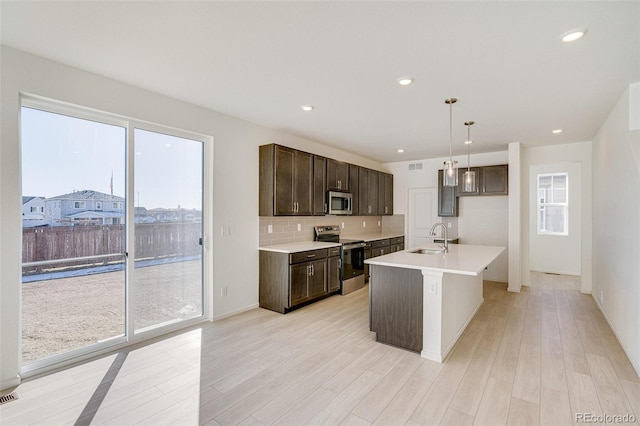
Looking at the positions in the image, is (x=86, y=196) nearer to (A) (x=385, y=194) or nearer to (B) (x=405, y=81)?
(B) (x=405, y=81)

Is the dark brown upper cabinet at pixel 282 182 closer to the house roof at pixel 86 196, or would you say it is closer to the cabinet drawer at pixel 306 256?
the cabinet drawer at pixel 306 256

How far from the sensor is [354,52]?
2.33 metres

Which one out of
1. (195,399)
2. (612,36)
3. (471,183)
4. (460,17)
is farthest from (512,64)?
(195,399)

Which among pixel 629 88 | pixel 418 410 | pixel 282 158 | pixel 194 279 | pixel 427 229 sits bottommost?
pixel 418 410

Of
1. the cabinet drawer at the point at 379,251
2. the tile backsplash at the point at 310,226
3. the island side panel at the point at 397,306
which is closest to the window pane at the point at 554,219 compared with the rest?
the tile backsplash at the point at 310,226

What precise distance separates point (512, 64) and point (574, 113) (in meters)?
1.95

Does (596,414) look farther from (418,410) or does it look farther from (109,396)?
(109,396)

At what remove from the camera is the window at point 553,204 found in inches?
266

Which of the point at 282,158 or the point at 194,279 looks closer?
the point at 194,279

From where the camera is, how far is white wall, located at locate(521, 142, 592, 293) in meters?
5.08

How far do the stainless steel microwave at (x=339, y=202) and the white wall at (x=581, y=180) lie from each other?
3.17m

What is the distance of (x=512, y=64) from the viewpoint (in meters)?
2.49
